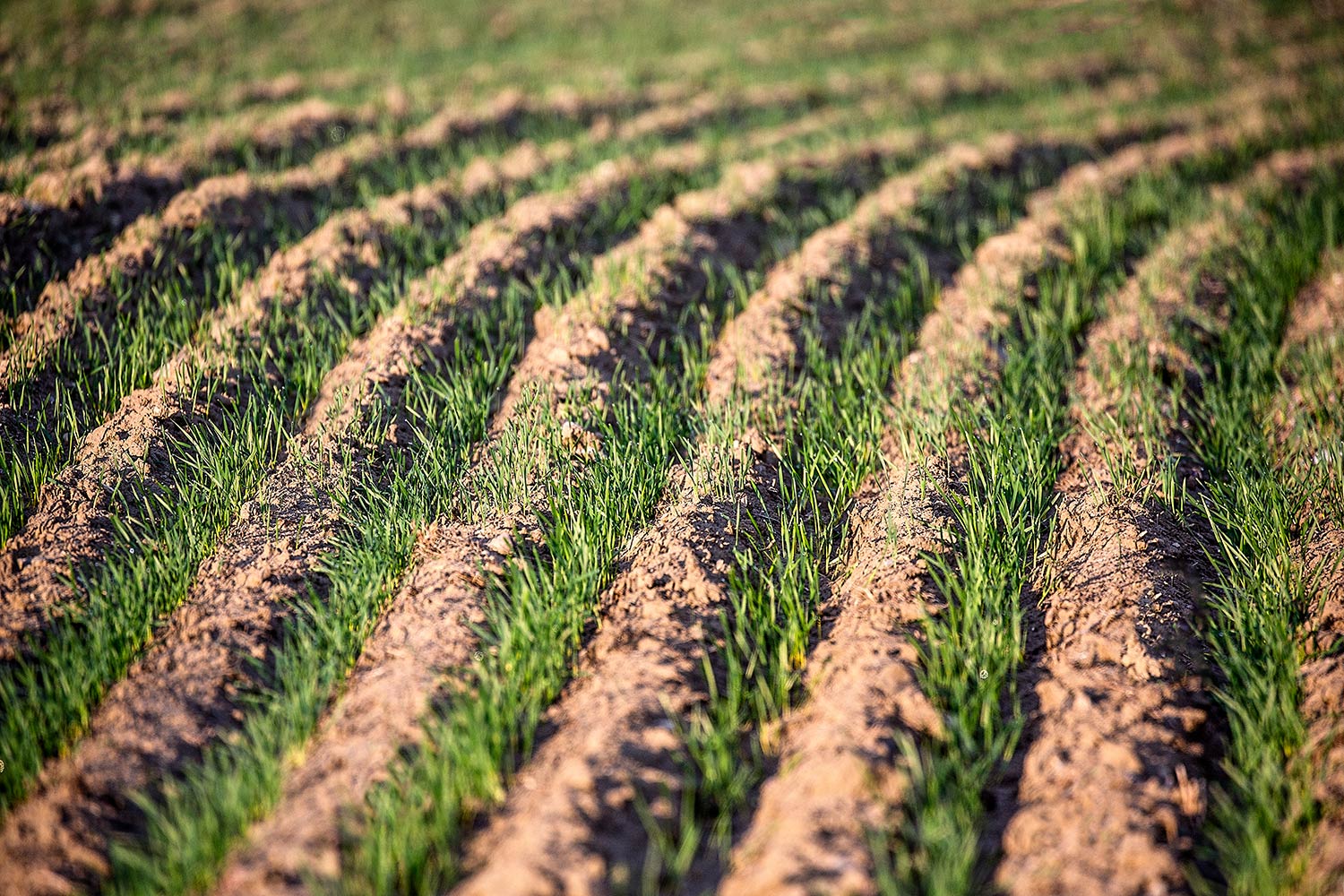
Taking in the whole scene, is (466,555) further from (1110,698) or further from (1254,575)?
(1254,575)

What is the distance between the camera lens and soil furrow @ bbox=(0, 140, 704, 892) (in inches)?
63.0

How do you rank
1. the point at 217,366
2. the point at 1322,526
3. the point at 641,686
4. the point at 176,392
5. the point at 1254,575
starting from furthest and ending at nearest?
the point at 217,366 < the point at 176,392 < the point at 1322,526 < the point at 1254,575 < the point at 641,686

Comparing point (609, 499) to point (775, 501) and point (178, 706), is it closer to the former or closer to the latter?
point (775, 501)

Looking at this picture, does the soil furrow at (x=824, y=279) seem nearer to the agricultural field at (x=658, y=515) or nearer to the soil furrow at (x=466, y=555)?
the agricultural field at (x=658, y=515)

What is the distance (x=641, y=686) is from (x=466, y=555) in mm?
600

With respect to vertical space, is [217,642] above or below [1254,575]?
above

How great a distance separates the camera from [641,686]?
185 centimetres

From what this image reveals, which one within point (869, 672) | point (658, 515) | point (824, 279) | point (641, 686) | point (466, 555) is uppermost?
point (824, 279)

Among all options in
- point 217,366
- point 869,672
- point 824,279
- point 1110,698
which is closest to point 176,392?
point 217,366

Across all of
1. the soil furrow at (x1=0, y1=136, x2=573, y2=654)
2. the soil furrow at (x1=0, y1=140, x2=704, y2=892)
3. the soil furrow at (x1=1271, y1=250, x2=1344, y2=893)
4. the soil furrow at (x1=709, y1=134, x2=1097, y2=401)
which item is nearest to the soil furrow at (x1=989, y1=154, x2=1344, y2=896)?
the soil furrow at (x1=1271, y1=250, x2=1344, y2=893)

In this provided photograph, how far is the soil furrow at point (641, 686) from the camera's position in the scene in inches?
60.2

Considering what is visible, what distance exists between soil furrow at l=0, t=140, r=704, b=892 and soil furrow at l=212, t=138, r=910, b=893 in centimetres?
6

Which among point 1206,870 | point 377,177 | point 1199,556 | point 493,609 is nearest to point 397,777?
point 493,609

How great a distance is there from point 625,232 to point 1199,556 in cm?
254
